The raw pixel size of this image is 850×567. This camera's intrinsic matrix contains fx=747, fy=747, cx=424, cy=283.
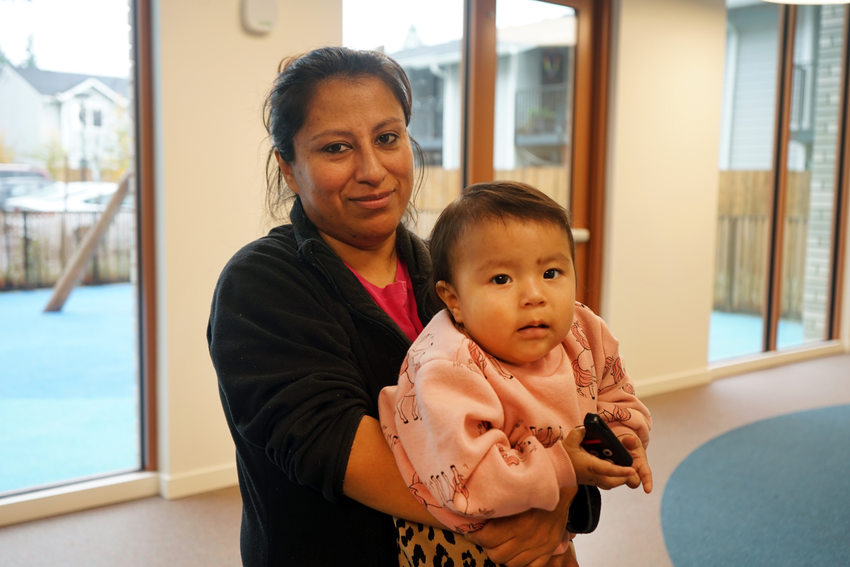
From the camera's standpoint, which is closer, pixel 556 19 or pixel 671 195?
pixel 556 19

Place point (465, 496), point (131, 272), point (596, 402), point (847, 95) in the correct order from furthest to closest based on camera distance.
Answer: point (847, 95)
point (131, 272)
point (596, 402)
point (465, 496)

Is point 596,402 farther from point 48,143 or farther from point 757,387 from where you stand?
point 757,387

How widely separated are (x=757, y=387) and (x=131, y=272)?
3.95 meters

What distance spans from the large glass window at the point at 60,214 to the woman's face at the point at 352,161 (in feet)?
6.82

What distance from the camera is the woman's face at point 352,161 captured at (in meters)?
1.15

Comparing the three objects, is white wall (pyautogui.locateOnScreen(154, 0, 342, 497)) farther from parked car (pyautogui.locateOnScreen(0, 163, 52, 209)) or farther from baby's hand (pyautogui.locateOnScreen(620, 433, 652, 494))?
baby's hand (pyautogui.locateOnScreen(620, 433, 652, 494))

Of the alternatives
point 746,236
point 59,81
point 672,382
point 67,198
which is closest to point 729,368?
point 672,382

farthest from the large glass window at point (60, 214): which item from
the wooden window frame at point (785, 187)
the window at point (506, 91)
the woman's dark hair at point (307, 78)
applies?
the wooden window frame at point (785, 187)

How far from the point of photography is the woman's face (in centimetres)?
115

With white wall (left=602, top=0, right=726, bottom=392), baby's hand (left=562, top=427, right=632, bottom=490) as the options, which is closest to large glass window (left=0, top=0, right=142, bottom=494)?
baby's hand (left=562, top=427, right=632, bottom=490)

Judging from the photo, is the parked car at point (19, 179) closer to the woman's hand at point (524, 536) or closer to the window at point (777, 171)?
the woman's hand at point (524, 536)

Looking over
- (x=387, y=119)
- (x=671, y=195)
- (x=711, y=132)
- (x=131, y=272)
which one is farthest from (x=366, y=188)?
(x=711, y=132)

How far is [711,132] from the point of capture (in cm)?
492

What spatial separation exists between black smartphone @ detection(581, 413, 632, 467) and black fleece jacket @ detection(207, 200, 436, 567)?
0.30 m
